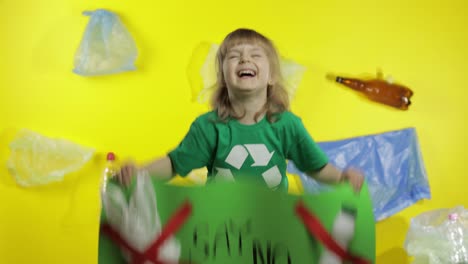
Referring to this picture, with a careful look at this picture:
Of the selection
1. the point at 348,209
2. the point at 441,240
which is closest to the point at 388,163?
the point at 441,240

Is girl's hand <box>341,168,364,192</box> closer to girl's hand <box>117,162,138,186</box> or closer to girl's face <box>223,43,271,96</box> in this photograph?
girl's face <box>223,43,271,96</box>

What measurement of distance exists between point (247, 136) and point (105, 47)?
111 centimetres

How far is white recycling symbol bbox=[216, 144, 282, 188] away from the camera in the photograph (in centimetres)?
98

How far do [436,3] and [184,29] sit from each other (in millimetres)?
1048

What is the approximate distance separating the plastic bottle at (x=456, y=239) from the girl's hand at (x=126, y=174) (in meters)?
1.21

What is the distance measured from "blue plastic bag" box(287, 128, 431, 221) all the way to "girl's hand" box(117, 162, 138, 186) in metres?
1.22

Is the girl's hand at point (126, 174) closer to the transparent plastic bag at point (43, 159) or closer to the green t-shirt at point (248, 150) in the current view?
the green t-shirt at point (248, 150)

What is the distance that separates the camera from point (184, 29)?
1946 mm

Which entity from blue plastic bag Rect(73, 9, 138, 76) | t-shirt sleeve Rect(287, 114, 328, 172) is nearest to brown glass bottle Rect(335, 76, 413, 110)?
blue plastic bag Rect(73, 9, 138, 76)

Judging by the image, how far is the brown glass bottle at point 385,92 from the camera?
1.97 meters

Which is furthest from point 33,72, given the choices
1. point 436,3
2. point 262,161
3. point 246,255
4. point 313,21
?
point 436,3

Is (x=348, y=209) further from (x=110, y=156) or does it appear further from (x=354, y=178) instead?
(x=110, y=156)

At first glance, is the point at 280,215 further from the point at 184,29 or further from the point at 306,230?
the point at 184,29

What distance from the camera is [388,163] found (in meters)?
1.96
